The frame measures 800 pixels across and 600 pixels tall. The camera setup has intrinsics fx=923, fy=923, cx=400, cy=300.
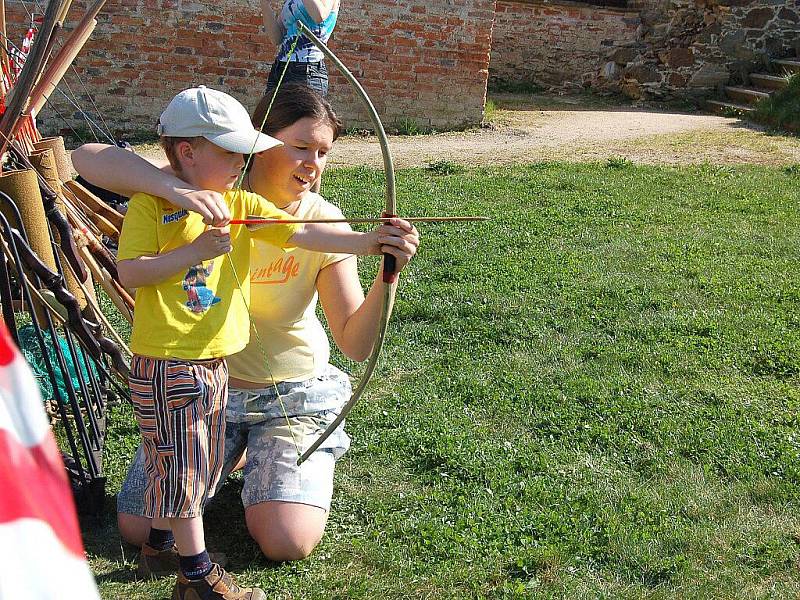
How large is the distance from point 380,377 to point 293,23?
6.75 feet

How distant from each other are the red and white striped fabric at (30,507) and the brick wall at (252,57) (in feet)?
28.7

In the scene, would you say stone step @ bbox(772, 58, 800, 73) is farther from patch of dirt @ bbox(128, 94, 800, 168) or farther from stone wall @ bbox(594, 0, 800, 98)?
patch of dirt @ bbox(128, 94, 800, 168)

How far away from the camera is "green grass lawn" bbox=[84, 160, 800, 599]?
2.79m

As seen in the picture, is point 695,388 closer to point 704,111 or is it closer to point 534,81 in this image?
point 704,111

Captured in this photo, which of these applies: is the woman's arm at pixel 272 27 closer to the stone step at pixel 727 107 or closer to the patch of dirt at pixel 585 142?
the patch of dirt at pixel 585 142

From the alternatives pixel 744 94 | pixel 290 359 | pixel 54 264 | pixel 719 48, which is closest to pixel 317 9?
pixel 54 264

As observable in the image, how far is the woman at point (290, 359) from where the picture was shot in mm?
2805

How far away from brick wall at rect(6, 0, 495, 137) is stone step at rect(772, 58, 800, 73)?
421 centimetres

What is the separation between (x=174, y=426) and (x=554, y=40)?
12214 mm

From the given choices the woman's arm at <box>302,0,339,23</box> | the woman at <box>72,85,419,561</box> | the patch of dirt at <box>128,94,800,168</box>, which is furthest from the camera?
the patch of dirt at <box>128,94,800,168</box>

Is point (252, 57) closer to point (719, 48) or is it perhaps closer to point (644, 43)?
point (644, 43)

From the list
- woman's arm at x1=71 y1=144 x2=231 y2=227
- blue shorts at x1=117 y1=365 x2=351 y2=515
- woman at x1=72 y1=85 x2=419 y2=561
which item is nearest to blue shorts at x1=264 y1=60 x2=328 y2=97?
woman at x1=72 y1=85 x2=419 y2=561

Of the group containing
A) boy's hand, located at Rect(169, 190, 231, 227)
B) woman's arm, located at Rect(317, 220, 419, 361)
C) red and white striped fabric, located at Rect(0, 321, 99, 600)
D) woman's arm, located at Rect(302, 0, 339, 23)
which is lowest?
woman's arm, located at Rect(317, 220, 419, 361)

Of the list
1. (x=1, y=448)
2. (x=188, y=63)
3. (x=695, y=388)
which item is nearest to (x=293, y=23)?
(x=695, y=388)
